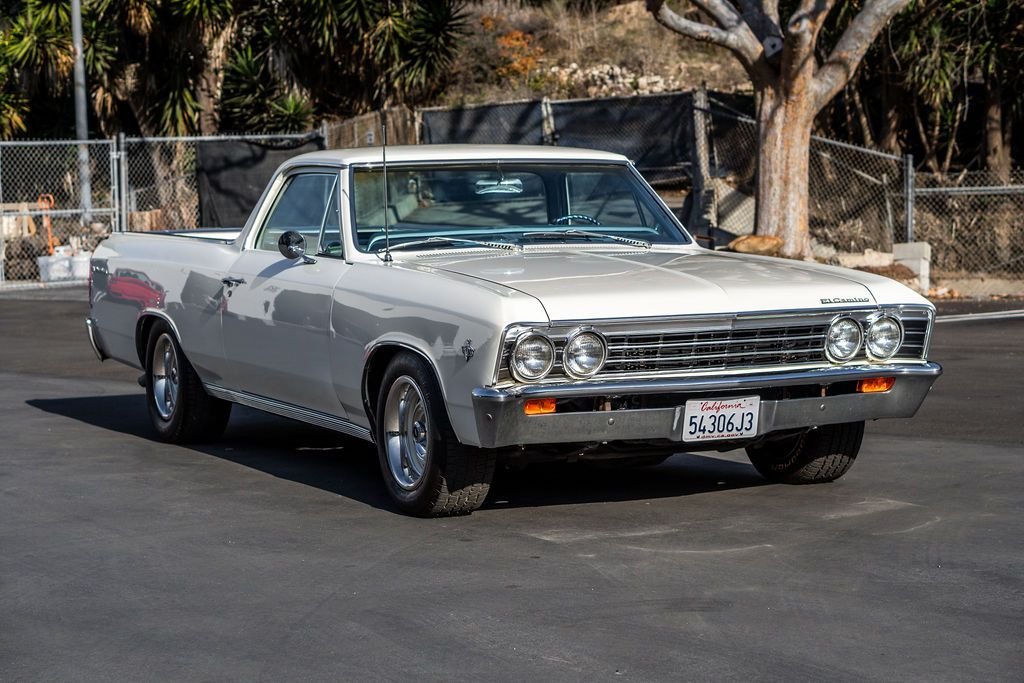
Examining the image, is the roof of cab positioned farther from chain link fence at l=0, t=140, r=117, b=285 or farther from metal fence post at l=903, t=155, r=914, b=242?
chain link fence at l=0, t=140, r=117, b=285

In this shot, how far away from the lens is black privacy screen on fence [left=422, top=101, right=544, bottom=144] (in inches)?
910

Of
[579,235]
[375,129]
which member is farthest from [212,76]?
[579,235]

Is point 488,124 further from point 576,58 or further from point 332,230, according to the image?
point 332,230

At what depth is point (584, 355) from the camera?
648cm

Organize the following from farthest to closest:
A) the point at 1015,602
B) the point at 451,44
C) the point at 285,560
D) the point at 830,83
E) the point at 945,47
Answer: the point at 451,44 < the point at 945,47 < the point at 830,83 < the point at 285,560 < the point at 1015,602

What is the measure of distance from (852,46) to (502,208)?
1200cm

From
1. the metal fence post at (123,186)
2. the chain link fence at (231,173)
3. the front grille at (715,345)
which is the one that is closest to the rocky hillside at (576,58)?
the chain link fence at (231,173)

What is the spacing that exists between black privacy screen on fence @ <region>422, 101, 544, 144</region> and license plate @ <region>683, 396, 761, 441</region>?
1631 cm

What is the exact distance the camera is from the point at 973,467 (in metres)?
8.18

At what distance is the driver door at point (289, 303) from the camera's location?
772 cm

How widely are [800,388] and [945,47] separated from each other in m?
18.0

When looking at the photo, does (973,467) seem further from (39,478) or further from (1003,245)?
(1003,245)

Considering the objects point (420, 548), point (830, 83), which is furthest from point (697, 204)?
→ point (420, 548)

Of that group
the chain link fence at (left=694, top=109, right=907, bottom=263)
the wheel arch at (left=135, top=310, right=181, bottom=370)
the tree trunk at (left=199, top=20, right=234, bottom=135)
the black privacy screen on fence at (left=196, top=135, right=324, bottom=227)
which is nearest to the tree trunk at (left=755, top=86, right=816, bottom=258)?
the chain link fence at (left=694, top=109, right=907, bottom=263)
